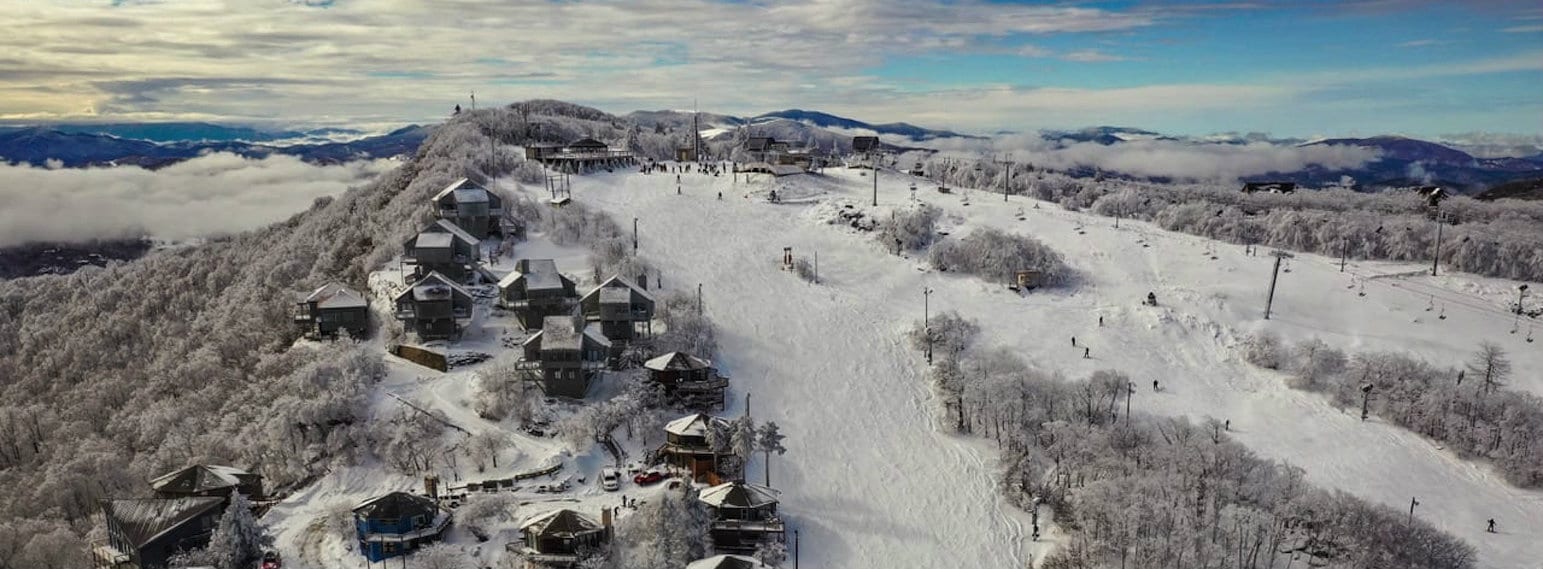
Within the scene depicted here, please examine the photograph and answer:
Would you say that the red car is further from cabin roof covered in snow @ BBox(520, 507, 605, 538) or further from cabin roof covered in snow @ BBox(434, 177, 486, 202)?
cabin roof covered in snow @ BBox(434, 177, 486, 202)

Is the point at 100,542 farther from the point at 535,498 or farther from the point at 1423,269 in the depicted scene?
the point at 1423,269

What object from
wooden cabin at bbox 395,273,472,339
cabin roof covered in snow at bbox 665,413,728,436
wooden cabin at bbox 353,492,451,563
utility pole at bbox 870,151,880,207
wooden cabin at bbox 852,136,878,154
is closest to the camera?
wooden cabin at bbox 353,492,451,563

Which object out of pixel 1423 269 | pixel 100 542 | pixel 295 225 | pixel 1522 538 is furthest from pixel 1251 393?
pixel 295 225

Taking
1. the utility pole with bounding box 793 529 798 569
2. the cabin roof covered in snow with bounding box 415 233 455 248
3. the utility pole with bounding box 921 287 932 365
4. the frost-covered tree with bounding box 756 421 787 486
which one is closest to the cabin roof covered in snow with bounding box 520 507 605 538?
the utility pole with bounding box 793 529 798 569

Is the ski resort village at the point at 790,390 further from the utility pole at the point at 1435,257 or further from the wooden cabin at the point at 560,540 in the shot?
the utility pole at the point at 1435,257

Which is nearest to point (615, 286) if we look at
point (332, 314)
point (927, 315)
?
point (332, 314)

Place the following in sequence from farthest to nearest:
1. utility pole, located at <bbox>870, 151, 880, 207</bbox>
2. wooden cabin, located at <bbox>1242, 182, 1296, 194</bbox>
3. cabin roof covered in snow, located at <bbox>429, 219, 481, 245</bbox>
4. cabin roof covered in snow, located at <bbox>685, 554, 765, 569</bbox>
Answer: wooden cabin, located at <bbox>1242, 182, 1296, 194</bbox> → utility pole, located at <bbox>870, 151, 880, 207</bbox> → cabin roof covered in snow, located at <bbox>429, 219, 481, 245</bbox> → cabin roof covered in snow, located at <bbox>685, 554, 765, 569</bbox>
